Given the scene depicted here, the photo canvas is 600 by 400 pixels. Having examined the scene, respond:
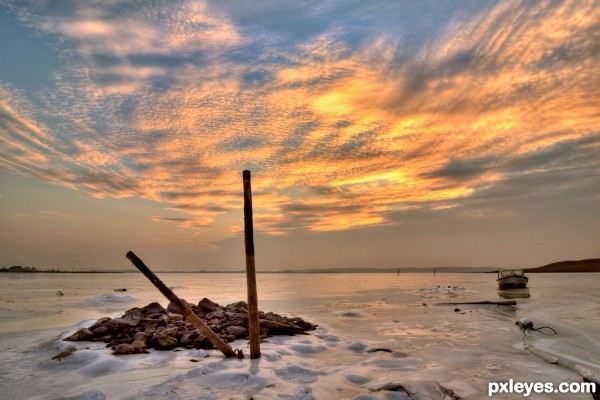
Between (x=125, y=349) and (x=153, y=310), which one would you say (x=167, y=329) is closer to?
(x=125, y=349)

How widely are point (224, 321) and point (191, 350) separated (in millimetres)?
3420

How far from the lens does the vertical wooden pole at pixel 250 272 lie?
31.8 ft

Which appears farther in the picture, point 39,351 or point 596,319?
point 596,319

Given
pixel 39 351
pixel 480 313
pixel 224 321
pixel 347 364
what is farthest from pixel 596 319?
pixel 39 351

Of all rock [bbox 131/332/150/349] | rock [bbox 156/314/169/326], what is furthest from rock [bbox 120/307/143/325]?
rock [bbox 131/332/150/349]

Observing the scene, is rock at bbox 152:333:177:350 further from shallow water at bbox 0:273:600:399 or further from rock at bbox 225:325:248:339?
rock at bbox 225:325:248:339

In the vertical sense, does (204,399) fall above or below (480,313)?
above

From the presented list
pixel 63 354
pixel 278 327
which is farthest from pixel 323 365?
pixel 63 354

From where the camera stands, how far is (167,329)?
12078 millimetres

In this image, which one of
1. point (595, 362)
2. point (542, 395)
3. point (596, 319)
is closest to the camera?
point (542, 395)

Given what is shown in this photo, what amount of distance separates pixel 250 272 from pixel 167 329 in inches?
183

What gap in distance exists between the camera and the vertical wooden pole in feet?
31.8

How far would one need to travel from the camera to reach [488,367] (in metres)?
9.63

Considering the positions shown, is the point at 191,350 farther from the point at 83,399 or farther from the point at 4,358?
the point at 4,358
